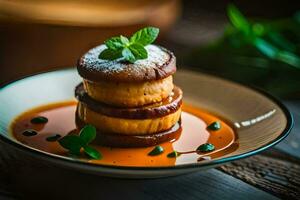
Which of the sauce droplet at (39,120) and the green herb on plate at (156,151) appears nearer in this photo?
the green herb on plate at (156,151)

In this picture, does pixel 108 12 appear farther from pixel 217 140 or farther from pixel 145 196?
pixel 145 196

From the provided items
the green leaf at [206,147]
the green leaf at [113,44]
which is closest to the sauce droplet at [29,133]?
the green leaf at [113,44]

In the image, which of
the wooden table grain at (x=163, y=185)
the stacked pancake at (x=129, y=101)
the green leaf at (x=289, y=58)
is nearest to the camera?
the wooden table grain at (x=163, y=185)

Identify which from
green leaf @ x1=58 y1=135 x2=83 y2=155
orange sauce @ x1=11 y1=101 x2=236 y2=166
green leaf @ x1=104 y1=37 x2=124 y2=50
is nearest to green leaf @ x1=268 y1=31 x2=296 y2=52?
orange sauce @ x1=11 y1=101 x2=236 y2=166

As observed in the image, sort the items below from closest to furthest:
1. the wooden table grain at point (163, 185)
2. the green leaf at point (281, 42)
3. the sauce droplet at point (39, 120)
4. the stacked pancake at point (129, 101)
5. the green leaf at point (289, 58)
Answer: the wooden table grain at point (163, 185)
the stacked pancake at point (129, 101)
the sauce droplet at point (39, 120)
the green leaf at point (289, 58)
the green leaf at point (281, 42)

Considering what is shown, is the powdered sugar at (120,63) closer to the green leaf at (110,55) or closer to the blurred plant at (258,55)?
the green leaf at (110,55)

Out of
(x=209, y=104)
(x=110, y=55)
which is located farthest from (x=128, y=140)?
(x=209, y=104)
